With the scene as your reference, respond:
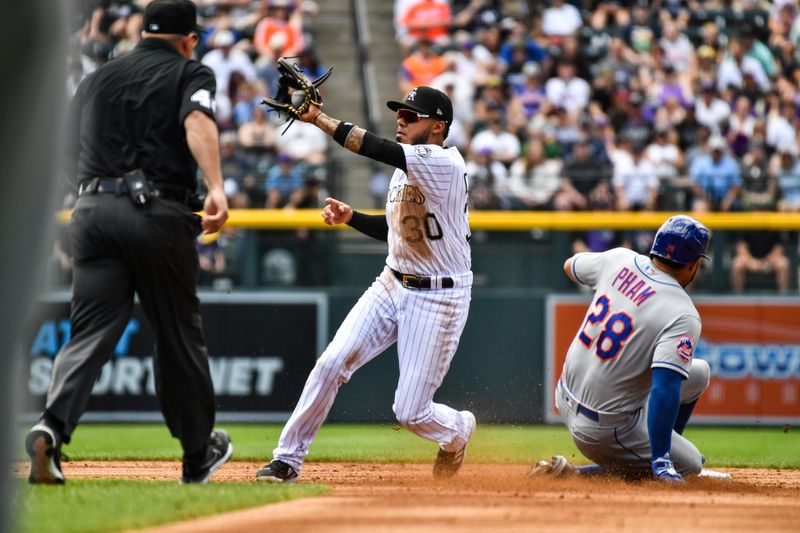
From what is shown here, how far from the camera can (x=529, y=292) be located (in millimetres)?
11773

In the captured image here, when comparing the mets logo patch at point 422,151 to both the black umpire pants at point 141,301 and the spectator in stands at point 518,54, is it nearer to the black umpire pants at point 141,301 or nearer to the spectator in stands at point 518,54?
the black umpire pants at point 141,301

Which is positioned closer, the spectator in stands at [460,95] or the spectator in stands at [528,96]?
the spectator in stands at [460,95]

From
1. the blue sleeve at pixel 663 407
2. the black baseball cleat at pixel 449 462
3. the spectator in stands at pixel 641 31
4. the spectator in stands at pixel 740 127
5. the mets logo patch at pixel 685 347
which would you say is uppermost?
the spectator in stands at pixel 641 31

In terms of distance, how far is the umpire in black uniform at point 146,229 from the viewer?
4.94 metres

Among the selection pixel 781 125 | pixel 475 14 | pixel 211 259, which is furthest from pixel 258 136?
pixel 781 125

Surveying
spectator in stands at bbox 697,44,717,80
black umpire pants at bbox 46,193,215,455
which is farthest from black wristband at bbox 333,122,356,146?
spectator in stands at bbox 697,44,717,80

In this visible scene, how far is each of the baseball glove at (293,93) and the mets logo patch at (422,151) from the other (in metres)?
0.55

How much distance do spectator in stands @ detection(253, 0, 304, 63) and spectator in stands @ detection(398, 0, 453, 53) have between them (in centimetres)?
149

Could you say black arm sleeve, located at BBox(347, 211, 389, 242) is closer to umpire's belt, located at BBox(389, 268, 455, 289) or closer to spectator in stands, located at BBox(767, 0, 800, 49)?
umpire's belt, located at BBox(389, 268, 455, 289)

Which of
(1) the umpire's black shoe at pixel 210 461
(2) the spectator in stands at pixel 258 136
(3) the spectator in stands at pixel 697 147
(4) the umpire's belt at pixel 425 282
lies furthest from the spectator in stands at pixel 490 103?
(1) the umpire's black shoe at pixel 210 461

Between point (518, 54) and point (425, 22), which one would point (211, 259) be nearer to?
point (518, 54)

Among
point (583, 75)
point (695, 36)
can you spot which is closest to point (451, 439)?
point (583, 75)

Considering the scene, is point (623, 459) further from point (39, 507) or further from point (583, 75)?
point (583, 75)

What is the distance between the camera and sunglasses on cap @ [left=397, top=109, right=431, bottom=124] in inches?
246
